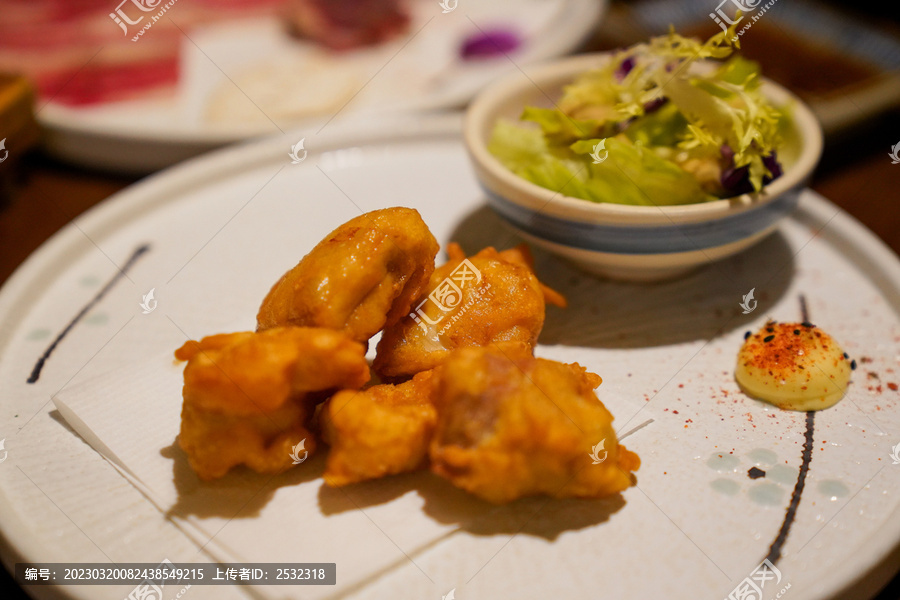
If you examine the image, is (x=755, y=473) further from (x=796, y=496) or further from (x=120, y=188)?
(x=120, y=188)

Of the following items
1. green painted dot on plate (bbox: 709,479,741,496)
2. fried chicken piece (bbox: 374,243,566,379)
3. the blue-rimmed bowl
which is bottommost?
green painted dot on plate (bbox: 709,479,741,496)

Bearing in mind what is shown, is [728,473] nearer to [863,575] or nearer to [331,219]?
[863,575]

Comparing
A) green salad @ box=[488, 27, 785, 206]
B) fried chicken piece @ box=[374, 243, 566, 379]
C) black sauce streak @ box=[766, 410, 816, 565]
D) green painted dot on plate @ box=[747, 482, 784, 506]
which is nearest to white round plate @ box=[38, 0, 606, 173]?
green salad @ box=[488, 27, 785, 206]

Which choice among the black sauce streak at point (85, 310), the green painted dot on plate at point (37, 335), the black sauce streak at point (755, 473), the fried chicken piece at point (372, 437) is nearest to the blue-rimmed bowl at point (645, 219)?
the black sauce streak at point (755, 473)

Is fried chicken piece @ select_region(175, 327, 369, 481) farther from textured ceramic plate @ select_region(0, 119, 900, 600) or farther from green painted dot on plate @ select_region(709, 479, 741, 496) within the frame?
green painted dot on plate @ select_region(709, 479, 741, 496)

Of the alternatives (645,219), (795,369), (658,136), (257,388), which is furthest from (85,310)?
(795,369)

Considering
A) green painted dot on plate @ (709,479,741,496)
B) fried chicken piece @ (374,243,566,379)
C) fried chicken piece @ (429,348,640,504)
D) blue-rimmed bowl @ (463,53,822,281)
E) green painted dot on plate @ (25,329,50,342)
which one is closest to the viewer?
fried chicken piece @ (429,348,640,504)

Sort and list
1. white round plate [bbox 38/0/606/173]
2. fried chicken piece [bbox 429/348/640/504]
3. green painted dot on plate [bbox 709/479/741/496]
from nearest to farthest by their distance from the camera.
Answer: fried chicken piece [bbox 429/348/640/504] < green painted dot on plate [bbox 709/479/741/496] < white round plate [bbox 38/0/606/173]

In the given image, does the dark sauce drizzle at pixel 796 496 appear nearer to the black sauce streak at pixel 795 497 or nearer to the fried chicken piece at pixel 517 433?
the black sauce streak at pixel 795 497

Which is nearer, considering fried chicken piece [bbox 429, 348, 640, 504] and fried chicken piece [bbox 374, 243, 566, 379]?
fried chicken piece [bbox 429, 348, 640, 504]
